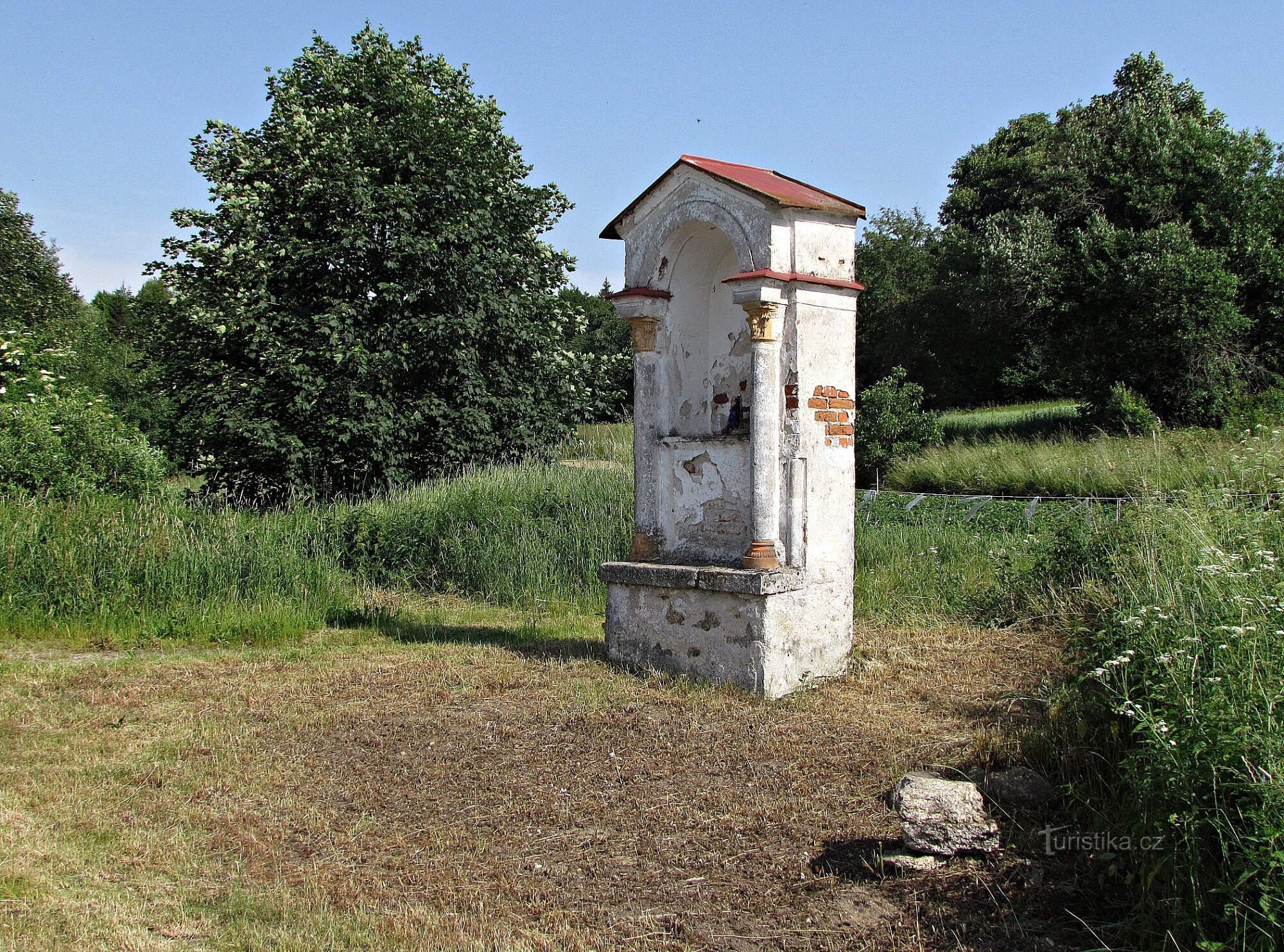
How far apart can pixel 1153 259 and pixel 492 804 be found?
17587mm

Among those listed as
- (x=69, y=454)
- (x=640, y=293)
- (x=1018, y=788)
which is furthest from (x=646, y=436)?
(x=69, y=454)

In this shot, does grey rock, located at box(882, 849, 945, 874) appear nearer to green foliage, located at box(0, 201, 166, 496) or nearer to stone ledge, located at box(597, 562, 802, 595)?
stone ledge, located at box(597, 562, 802, 595)

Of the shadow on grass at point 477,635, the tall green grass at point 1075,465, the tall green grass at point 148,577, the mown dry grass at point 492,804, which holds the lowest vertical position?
the mown dry grass at point 492,804

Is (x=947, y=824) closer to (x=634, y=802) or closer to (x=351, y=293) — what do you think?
(x=634, y=802)

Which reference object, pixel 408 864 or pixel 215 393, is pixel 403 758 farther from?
pixel 215 393

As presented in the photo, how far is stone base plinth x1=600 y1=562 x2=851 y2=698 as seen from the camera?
586 cm

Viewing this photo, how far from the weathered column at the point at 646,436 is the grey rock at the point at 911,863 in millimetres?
3355

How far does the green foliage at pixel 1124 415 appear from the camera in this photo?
1689 cm

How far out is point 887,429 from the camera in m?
19.0

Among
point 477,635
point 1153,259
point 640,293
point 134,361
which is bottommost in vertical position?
point 477,635

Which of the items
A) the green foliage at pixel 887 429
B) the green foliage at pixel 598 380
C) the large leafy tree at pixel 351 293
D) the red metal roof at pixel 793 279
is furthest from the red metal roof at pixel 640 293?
the green foliage at pixel 887 429

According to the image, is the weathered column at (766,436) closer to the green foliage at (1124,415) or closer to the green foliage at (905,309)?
the green foliage at (1124,415)

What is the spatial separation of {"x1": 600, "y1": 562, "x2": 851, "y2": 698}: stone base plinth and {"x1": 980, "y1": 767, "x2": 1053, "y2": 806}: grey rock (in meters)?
1.83

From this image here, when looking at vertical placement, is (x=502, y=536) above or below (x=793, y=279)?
below
